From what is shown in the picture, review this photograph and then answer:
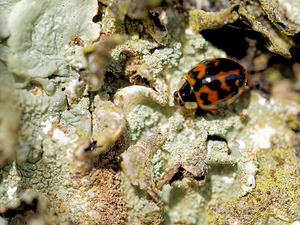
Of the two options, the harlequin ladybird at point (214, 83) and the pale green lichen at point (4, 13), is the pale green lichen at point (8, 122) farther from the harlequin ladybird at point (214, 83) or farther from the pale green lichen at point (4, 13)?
the harlequin ladybird at point (214, 83)

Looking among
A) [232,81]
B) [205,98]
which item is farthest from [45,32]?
[232,81]

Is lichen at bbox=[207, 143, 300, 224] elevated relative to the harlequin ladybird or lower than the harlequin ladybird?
lower

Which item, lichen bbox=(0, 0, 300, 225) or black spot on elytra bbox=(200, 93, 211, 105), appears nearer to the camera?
lichen bbox=(0, 0, 300, 225)

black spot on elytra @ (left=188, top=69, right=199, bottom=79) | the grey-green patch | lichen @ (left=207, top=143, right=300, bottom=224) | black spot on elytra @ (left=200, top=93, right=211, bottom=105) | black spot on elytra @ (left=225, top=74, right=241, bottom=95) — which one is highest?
the grey-green patch

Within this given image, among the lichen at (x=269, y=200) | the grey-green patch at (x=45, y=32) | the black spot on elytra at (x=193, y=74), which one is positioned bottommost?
the lichen at (x=269, y=200)

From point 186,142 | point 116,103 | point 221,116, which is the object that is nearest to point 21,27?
point 116,103

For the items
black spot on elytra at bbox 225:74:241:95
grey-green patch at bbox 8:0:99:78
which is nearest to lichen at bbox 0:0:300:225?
grey-green patch at bbox 8:0:99:78

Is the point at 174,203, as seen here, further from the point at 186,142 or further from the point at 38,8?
the point at 38,8

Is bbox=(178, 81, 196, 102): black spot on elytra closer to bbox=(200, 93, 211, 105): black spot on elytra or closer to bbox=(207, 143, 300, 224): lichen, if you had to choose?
bbox=(200, 93, 211, 105): black spot on elytra

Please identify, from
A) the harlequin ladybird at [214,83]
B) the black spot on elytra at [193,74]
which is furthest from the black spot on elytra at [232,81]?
the black spot on elytra at [193,74]

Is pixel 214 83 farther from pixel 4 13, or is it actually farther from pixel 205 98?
pixel 4 13
